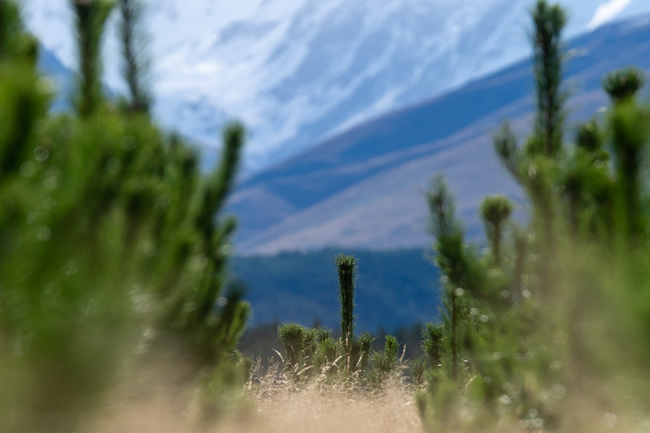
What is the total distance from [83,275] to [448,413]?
2788mm

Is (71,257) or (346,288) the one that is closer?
(71,257)

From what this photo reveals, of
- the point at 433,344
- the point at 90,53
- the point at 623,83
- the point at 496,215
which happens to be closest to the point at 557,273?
the point at 496,215

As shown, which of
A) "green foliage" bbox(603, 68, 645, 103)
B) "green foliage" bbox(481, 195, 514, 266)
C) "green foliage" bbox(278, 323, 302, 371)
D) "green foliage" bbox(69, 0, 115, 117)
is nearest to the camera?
"green foliage" bbox(69, 0, 115, 117)

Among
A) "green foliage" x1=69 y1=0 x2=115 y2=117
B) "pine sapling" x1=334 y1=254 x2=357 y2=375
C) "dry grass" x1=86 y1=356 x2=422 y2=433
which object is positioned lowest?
"dry grass" x1=86 y1=356 x2=422 y2=433

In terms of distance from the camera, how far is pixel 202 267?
364cm

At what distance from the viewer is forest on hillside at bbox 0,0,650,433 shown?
265 centimetres

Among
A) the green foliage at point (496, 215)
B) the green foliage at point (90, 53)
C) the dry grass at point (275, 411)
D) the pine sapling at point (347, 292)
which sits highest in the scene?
the green foliage at point (90, 53)

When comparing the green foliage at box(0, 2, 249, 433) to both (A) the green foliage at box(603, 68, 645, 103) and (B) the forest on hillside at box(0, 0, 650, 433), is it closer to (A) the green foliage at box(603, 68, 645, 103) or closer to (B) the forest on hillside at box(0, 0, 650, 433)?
(B) the forest on hillside at box(0, 0, 650, 433)

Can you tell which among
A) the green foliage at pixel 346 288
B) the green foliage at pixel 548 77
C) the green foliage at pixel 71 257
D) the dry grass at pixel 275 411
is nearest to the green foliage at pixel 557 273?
the green foliage at pixel 548 77

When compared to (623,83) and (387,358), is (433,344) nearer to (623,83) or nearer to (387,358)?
(387,358)

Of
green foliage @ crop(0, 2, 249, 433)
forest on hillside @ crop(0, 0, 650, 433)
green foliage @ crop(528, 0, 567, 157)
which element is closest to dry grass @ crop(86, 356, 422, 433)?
forest on hillside @ crop(0, 0, 650, 433)

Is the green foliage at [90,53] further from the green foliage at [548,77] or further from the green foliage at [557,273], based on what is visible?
the green foliage at [548,77]

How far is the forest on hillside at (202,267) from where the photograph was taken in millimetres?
2652

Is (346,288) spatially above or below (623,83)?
below
